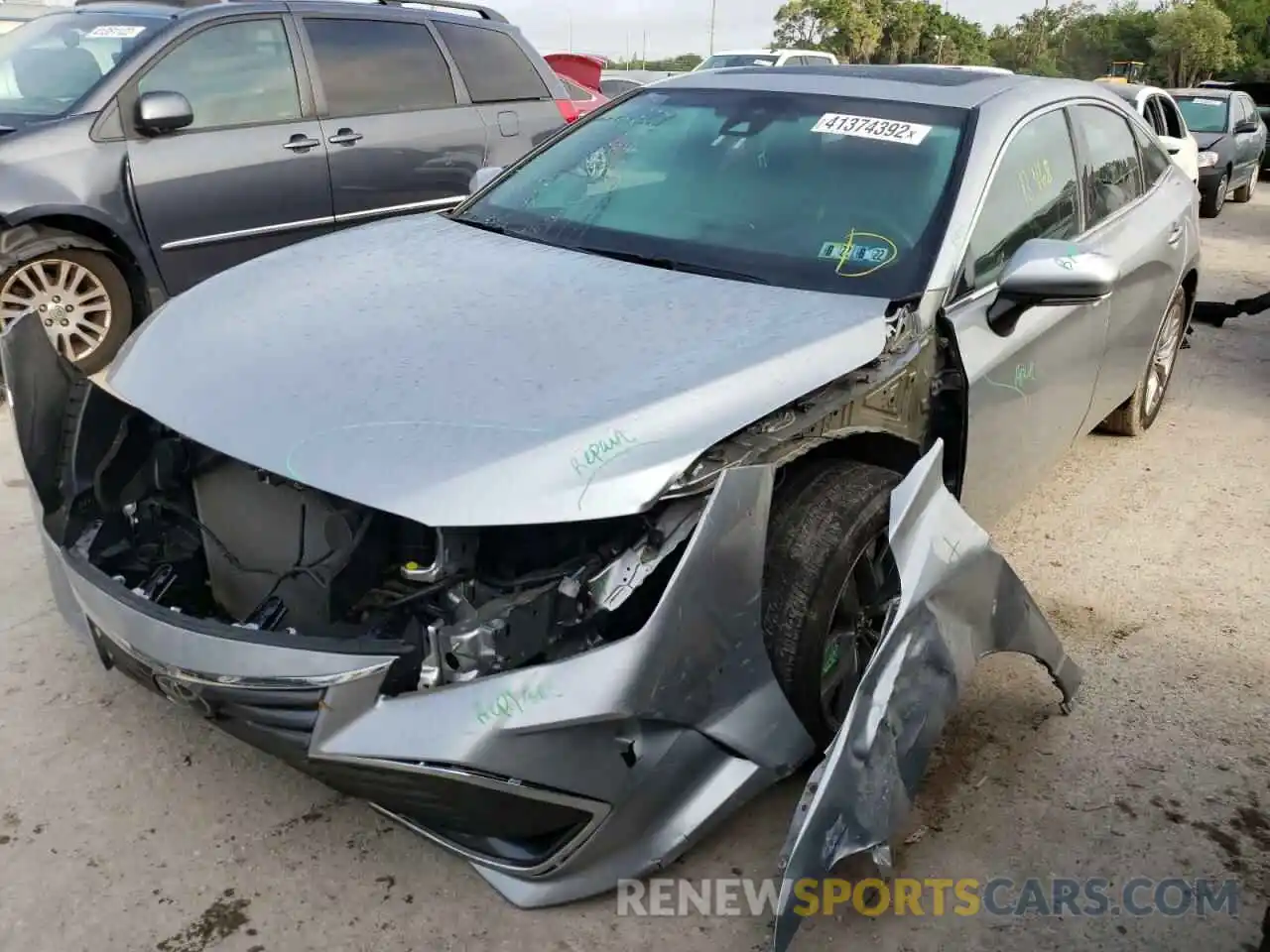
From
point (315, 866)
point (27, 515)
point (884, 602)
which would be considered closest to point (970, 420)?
point (884, 602)

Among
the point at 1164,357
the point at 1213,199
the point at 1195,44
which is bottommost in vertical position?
the point at 1213,199

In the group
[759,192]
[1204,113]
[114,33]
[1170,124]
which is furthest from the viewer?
[1204,113]

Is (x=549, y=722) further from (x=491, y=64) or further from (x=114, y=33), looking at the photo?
(x=491, y=64)

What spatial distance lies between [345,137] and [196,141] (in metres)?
0.76

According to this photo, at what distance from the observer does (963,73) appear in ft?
11.9

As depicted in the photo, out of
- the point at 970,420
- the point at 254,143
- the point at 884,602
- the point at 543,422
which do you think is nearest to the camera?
the point at 543,422

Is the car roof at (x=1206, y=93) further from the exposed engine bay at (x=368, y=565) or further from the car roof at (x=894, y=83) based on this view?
the exposed engine bay at (x=368, y=565)

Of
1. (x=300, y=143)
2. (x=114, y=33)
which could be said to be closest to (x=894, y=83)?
(x=300, y=143)

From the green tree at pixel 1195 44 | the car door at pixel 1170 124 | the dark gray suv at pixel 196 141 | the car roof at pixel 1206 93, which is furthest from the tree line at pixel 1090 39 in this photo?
the dark gray suv at pixel 196 141

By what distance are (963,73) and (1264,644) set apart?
203 centimetres

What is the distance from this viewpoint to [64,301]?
15.7 feet

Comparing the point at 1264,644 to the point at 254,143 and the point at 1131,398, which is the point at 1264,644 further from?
the point at 254,143

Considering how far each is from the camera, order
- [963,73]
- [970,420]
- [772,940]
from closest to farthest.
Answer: [772,940], [970,420], [963,73]

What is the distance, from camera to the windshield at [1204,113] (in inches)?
527
